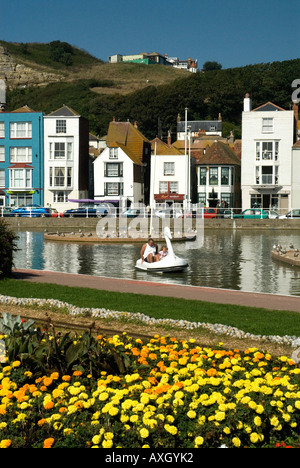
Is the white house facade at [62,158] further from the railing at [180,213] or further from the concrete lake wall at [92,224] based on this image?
the concrete lake wall at [92,224]

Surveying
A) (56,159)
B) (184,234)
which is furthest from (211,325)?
(56,159)

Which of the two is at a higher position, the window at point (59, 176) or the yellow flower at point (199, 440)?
the window at point (59, 176)

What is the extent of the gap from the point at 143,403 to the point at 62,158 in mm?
73246

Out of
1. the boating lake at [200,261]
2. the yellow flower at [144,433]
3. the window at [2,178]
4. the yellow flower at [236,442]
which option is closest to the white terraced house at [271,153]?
the boating lake at [200,261]

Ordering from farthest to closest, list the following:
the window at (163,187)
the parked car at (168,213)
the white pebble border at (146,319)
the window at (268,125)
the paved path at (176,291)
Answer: the window at (163,187), the window at (268,125), the parked car at (168,213), the paved path at (176,291), the white pebble border at (146,319)

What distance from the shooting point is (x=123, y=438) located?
22.6ft

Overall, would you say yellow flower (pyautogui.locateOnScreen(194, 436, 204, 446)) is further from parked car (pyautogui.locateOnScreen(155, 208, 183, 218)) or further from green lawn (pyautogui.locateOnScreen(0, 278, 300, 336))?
parked car (pyautogui.locateOnScreen(155, 208, 183, 218))

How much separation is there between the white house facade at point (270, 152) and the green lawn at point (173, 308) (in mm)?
59258

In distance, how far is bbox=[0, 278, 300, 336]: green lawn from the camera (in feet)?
44.8

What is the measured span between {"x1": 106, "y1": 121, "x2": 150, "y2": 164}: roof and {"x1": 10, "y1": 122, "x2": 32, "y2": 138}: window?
10.6m

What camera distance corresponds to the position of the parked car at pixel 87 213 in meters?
67.3

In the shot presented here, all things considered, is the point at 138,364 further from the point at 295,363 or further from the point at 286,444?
the point at 286,444

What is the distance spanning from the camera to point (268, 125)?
247ft
